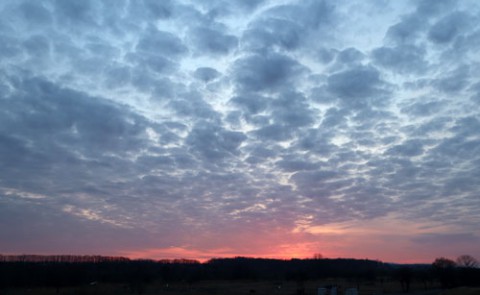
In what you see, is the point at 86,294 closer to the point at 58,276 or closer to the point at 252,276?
the point at 58,276

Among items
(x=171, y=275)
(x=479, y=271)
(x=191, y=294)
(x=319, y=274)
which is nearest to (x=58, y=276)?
(x=191, y=294)

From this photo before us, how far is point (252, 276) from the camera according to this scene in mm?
153875

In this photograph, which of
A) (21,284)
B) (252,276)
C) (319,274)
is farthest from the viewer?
(319,274)

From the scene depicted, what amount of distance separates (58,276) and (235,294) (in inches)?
1499

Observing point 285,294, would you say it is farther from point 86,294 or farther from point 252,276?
point 252,276

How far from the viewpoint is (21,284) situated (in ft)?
327

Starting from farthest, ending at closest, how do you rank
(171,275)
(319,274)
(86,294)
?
(319,274)
(171,275)
(86,294)

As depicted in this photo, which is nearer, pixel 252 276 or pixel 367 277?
pixel 367 277

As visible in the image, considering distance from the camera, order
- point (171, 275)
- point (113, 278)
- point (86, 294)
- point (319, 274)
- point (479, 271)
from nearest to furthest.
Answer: point (86, 294) < point (479, 271) < point (113, 278) < point (171, 275) < point (319, 274)

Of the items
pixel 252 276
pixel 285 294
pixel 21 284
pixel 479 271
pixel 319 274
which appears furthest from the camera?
pixel 319 274

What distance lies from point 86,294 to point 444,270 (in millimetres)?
68989

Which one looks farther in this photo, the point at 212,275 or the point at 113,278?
the point at 212,275

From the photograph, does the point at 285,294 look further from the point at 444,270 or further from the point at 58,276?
the point at 58,276

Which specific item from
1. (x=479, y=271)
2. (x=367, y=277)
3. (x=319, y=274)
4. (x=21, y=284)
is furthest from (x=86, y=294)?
(x=319, y=274)
